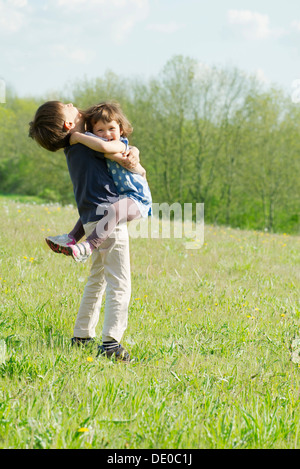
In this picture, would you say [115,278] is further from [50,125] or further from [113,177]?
[50,125]

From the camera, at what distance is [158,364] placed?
127 inches

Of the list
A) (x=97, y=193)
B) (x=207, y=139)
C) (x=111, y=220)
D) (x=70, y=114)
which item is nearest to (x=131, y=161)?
(x=97, y=193)

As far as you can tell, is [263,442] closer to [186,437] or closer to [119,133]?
[186,437]

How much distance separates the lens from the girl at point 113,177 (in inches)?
126

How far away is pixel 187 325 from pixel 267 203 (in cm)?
3141

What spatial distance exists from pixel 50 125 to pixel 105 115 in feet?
1.32

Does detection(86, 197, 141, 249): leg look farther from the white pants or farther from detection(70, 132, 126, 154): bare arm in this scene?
detection(70, 132, 126, 154): bare arm

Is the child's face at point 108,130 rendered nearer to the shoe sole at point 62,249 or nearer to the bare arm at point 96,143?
the bare arm at point 96,143

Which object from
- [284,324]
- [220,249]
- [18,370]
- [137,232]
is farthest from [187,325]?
[137,232]

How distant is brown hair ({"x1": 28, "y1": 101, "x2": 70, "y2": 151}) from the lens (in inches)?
128

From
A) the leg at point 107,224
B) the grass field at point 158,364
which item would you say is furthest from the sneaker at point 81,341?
the leg at point 107,224

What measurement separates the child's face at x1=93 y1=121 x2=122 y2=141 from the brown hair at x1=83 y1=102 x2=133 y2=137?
28 millimetres

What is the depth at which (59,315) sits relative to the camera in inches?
159

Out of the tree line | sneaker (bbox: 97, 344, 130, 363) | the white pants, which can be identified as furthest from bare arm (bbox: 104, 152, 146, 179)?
the tree line
